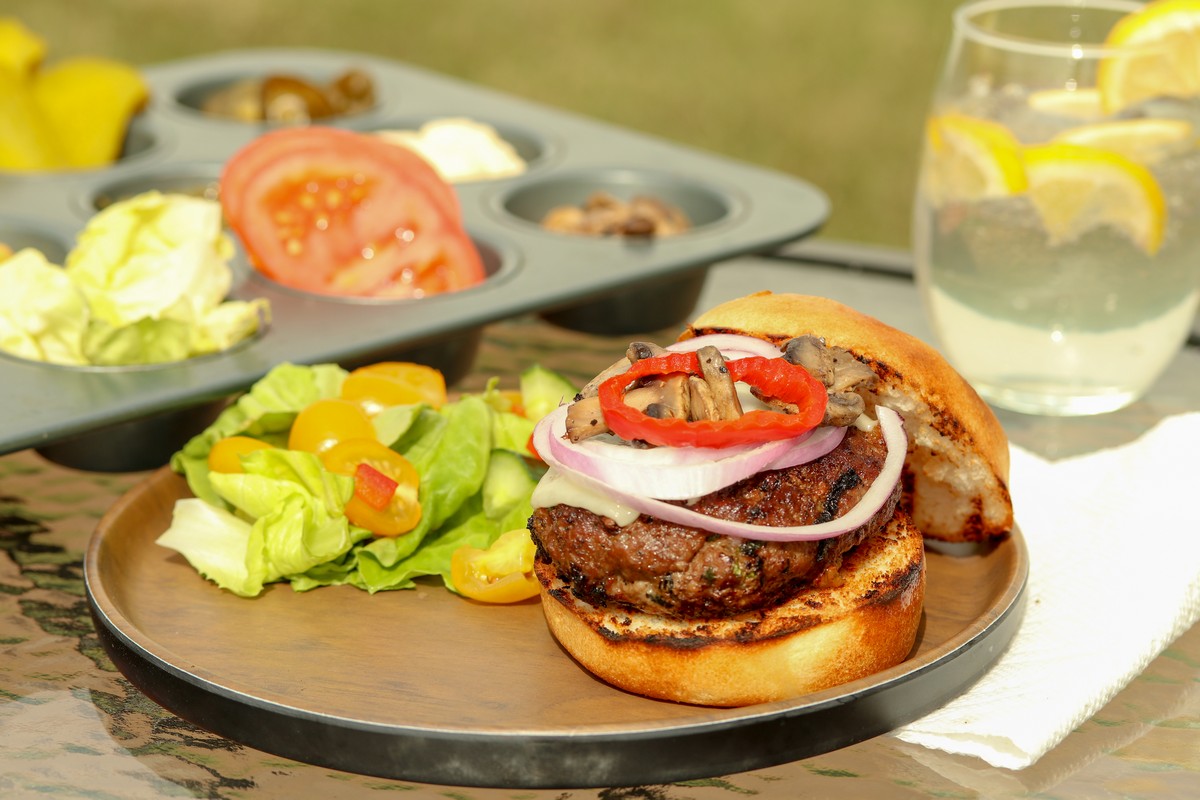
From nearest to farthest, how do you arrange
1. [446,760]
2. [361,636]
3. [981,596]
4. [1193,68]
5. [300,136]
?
[446,760]
[361,636]
[981,596]
[1193,68]
[300,136]

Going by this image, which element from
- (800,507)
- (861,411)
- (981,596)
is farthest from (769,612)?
(981,596)

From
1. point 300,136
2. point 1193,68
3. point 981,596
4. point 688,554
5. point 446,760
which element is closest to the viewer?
point 446,760

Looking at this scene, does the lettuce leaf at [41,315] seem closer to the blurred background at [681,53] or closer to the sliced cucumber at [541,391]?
the sliced cucumber at [541,391]

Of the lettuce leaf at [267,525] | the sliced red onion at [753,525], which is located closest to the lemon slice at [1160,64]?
the sliced red onion at [753,525]

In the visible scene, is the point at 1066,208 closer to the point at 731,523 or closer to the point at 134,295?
the point at 731,523

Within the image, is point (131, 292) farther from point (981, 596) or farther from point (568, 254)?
point (981, 596)
